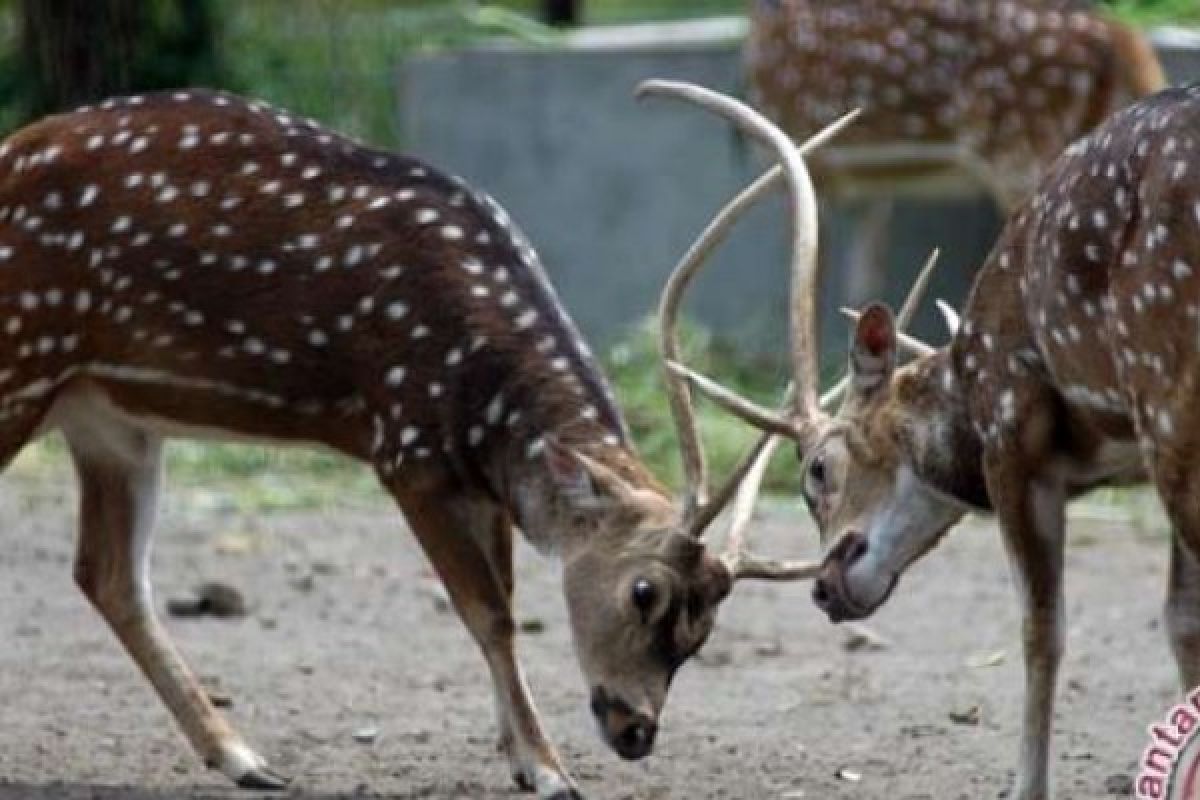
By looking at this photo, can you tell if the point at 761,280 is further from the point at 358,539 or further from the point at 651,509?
the point at 651,509

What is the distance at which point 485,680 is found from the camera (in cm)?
905

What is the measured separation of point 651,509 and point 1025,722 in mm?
887

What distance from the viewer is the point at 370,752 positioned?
8.00 meters

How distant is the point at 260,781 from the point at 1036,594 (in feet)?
5.82

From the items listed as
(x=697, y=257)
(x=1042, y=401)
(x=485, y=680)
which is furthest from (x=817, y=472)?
(x=485, y=680)

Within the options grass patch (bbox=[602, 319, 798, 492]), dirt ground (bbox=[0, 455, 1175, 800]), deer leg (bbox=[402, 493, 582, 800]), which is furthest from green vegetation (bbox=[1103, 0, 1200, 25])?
deer leg (bbox=[402, 493, 582, 800])

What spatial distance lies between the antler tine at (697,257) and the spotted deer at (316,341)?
0.14 m

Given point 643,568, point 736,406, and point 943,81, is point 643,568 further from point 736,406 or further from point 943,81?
point 943,81

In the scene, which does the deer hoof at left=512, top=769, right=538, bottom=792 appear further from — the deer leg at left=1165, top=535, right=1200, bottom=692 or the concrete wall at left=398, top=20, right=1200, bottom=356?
the concrete wall at left=398, top=20, right=1200, bottom=356

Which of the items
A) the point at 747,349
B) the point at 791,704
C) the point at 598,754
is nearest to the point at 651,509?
the point at 598,754

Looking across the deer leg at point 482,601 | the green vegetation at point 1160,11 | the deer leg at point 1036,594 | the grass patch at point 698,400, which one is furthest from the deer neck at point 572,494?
the green vegetation at point 1160,11

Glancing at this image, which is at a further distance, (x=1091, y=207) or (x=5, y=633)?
(x=5, y=633)

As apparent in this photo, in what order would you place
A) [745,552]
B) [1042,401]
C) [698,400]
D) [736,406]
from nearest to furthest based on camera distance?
[1042,401] < [745,552] < [736,406] < [698,400]

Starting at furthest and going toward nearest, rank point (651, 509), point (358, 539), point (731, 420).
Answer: point (731, 420)
point (358, 539)
point (651, 509)
